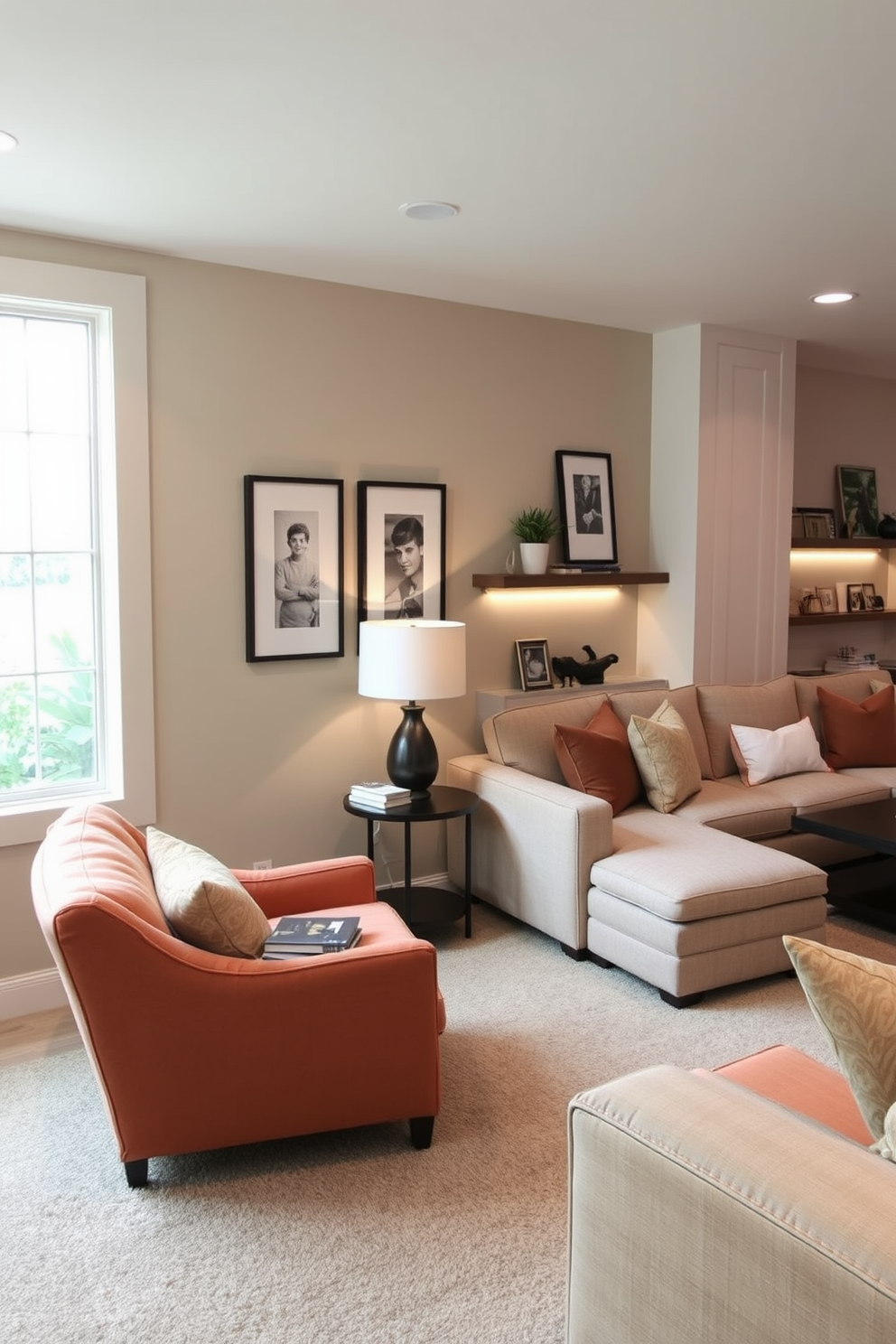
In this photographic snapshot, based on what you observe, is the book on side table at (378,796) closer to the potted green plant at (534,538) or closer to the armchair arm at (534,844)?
the armchair arm at (534,844)

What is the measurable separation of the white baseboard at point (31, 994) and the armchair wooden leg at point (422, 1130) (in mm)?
1525

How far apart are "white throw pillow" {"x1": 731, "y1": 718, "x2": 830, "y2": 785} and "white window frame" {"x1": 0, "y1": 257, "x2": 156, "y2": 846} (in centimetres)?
256

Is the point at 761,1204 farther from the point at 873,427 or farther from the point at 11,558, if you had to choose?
the point at 873,427

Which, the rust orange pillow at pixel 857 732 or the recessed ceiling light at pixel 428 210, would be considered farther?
the rust orange pillow at pixel 857 732

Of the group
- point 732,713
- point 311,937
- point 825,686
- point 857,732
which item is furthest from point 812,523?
A: point 311,937

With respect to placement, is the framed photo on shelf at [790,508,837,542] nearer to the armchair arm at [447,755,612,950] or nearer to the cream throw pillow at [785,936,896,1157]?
the armchair arm at [447,755,612,950]

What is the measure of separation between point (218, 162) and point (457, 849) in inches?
108

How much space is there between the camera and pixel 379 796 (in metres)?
3.90

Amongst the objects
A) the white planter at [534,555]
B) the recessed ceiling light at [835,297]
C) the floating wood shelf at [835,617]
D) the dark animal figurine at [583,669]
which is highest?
the recessed ceiling light at [835,297]

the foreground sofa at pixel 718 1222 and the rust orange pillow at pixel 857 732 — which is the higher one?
the rust orange pillow at pixel 857 732

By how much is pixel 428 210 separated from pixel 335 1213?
9.19 ft

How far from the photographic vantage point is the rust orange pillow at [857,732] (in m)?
4.95

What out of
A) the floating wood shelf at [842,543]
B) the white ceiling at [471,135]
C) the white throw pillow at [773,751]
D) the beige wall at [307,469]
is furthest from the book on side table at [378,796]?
the floating wood shelf at [842,543]

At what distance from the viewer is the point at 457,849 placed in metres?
4.44
